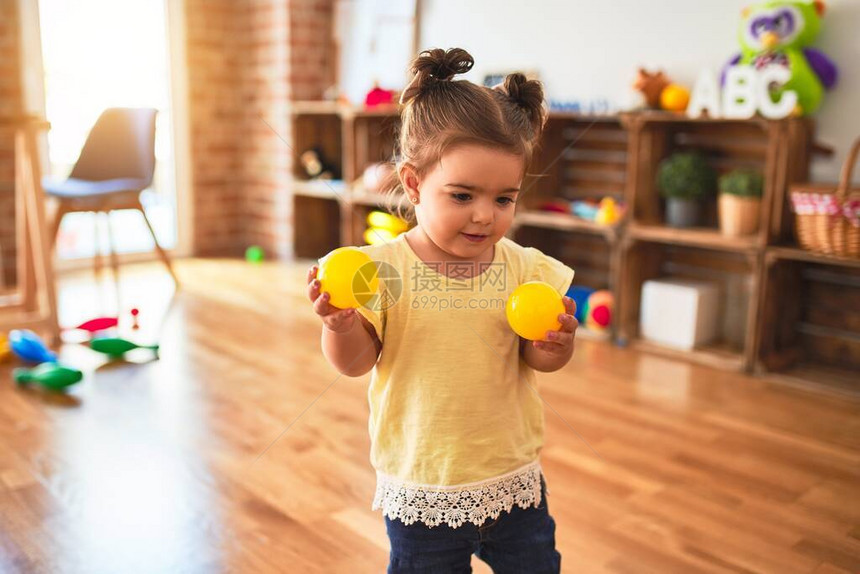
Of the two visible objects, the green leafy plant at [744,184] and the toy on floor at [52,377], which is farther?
the green leafy plant at [744,184]

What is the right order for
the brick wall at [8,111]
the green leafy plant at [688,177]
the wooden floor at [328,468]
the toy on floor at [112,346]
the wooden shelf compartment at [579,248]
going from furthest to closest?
the brick wall at [8,111], the wooden shelf compartment at [579,248], the green leafy plant at [688,177], the toy on floor at [112,346], the wooden floor at [328,468]

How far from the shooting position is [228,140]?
520 cm

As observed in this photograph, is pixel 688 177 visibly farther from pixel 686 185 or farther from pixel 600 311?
pixel 600 311

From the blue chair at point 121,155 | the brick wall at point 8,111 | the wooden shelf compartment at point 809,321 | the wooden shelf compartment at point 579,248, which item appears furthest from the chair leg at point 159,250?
the wooden shelf compartment at point 809,321

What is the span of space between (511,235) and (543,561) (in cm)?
258

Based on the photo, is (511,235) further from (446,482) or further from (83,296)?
(446,482)

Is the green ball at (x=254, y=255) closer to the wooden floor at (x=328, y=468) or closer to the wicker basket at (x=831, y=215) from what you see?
the wooden floor at (x=328, y=468)

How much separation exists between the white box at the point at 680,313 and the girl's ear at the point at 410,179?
221cm

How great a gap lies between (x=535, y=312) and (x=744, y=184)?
2095 millimetres

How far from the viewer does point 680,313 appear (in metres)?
3.08

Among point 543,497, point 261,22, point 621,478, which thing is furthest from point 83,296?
point 543,497

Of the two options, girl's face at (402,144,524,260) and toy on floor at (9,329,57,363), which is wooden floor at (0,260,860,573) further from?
girl's face at (402,144,524,260)

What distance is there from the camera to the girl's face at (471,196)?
0.98m

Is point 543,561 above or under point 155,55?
under
